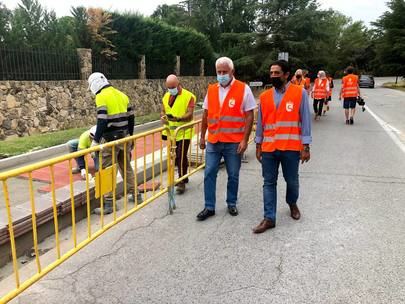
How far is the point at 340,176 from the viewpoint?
6414 mm

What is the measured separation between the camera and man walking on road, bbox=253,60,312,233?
4113 mm

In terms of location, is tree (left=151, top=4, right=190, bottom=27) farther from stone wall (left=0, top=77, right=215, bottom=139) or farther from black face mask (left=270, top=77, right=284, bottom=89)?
black face mask (left=270, top=77, right=284, bottom=89)

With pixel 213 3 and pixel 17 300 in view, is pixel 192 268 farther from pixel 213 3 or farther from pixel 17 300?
pixel 213 3

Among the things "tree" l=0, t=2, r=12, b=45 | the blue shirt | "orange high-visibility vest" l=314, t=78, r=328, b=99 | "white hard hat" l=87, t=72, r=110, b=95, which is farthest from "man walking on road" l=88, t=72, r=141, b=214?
"orange high-visibility vest" l=314, t=78, r=328, b=99

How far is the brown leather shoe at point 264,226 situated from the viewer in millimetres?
4234

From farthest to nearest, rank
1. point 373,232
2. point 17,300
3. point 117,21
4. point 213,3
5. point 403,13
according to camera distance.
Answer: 1. point 403,13
2. point 213,3
3. point 117,21
4. point 373,232
5. point 17,300

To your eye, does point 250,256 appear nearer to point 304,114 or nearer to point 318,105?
point 304,114

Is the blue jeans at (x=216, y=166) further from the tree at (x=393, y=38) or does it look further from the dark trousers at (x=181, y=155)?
the tree at (x=393, y=38)

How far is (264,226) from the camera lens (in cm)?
427

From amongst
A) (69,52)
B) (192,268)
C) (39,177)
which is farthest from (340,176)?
(69,52)

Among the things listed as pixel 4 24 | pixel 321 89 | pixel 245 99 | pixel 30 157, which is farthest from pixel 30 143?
pixel 321 89

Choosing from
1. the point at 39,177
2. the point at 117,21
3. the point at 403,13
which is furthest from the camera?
the point at 403,13

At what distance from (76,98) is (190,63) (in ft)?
38.6

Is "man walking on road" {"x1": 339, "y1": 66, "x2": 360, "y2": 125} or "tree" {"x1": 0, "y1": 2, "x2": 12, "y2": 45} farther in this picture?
"man walking on road" {"x1": 339, "y1": 66, "x2": 360, "y2": 125}
